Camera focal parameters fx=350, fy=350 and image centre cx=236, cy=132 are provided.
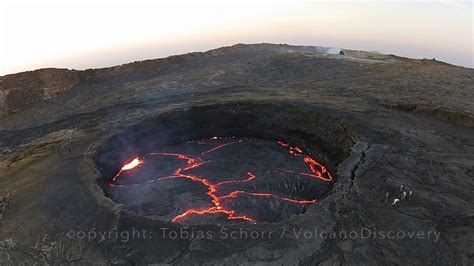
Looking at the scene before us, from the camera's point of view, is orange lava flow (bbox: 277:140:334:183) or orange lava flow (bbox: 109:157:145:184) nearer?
orange lava flow (bbox: 277:140:334:183)

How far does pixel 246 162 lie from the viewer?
53.4 feet

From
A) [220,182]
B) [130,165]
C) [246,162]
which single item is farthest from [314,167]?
[130,165]

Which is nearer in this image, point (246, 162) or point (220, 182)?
point (220, 182)

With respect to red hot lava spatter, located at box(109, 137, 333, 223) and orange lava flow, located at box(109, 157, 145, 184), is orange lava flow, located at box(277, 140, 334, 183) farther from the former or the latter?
orange lava flow, located at box(109, 157, 145, 184)

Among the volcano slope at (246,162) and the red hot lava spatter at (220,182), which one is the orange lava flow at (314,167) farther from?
the volcano slope at (246,162)

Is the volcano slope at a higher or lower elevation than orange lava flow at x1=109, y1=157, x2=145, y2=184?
higher

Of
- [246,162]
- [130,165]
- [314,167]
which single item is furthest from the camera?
[130,165]

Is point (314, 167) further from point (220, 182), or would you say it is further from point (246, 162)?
point (220, 182)

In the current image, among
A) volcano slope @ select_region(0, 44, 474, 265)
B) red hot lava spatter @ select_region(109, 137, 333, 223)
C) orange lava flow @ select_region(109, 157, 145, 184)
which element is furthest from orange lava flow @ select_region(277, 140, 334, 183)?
orange lava flow @ select_region(109, 157, 145, 184)

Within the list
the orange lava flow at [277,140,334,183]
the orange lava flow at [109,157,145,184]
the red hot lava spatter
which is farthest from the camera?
the orange lava flow at [109,157,145,184]

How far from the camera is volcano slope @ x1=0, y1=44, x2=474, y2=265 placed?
902 cm

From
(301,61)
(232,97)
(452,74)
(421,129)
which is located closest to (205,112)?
(232,97)

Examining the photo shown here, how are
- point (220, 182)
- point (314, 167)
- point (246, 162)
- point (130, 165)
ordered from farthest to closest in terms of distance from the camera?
point (130, 165) → point (246, 162) → point (314, 167) → point (220, 182)

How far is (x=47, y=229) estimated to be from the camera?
10.0 m
